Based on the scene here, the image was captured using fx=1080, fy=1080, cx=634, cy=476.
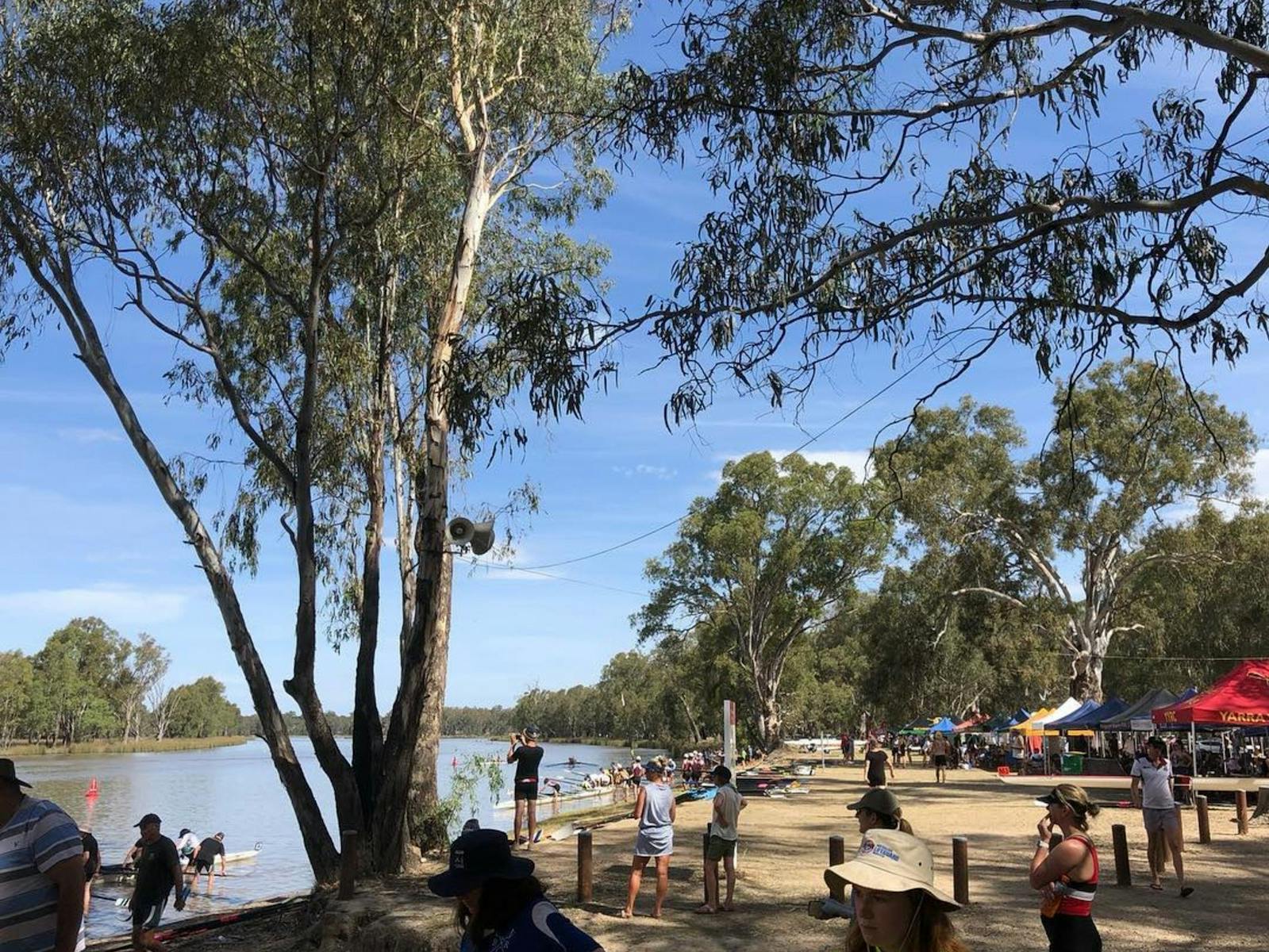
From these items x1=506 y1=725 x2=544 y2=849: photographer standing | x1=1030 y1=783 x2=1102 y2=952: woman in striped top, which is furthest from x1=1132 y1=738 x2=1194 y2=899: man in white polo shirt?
x1=506 y1=725 x2=544 y2=849: photographer standing

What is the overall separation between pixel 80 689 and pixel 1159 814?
104926 millimetres

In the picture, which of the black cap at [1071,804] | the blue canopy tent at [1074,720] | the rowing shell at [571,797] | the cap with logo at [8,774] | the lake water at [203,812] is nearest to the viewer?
the cap with logo at [8,774]

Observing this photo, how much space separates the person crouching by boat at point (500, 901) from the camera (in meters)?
2.80

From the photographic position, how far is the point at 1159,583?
34.7 m

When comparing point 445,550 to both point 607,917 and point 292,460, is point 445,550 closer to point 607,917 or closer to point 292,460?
point 292,460

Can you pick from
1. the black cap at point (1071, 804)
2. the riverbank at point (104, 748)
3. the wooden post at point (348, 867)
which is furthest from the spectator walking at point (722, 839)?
the riverbank at point (104, 748)

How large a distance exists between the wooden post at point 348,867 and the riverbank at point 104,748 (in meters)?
89.4

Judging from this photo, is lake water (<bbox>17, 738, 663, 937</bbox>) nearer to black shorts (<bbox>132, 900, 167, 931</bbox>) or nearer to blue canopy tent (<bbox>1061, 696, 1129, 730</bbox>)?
black shorts (<bbox>132, 900, 167, 931</bbox>)

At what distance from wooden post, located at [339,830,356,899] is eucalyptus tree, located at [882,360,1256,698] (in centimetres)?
2009

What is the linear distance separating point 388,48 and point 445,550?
20.5ft

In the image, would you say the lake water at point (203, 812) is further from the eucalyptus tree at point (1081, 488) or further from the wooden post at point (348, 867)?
the eucalyptus tree at point (1081, 488)

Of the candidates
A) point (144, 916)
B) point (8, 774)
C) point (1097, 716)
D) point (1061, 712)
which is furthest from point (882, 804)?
point (1061, 712)

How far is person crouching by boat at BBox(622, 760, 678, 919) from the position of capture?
30.2 feet

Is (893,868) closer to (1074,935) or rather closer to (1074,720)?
(1074,935)
